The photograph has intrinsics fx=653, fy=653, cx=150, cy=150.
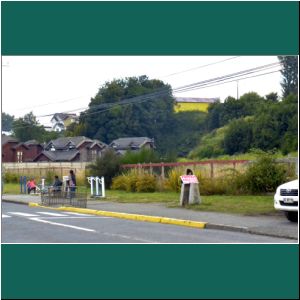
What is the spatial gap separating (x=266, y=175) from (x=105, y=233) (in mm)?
12357

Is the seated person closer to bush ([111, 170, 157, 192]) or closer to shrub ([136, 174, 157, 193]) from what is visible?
bush ([111, 170, 157, 192])

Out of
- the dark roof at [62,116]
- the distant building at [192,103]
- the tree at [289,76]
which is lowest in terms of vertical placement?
the dark roof at [62,116]

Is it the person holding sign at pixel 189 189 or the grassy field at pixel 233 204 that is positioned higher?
the person holding sign at pixel 189 189

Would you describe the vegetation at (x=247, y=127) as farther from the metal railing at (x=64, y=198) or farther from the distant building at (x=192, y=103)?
the metal railing at (x=64, y=198)

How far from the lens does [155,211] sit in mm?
22172

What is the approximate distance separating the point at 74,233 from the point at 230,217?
513cm

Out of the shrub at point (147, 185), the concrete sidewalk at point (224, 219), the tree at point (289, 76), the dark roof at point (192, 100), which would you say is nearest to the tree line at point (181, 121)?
the tree at point (289, 76)

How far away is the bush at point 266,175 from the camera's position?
88.6 ft

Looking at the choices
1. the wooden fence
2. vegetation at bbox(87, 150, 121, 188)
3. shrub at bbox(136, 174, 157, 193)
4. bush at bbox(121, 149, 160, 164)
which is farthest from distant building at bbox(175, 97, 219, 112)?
vegetation at bbox(87, 150, 121, 188)

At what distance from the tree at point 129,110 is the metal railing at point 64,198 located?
3204 millimetres

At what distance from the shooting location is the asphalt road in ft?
48.4

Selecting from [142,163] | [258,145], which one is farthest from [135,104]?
[142,163]

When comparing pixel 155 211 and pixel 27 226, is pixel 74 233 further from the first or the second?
pixel 155 211

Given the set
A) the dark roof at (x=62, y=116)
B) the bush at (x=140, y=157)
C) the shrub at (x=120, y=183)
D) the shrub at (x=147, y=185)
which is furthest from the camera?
the shrub at (x=120, y=183)
